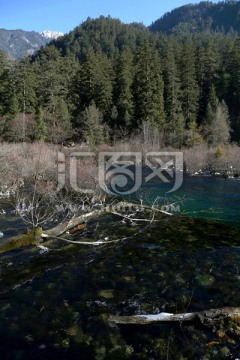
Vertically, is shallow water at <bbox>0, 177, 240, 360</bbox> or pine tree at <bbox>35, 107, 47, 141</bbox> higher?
pine tree at <bbox>35, 107, 47, 141</bbox>

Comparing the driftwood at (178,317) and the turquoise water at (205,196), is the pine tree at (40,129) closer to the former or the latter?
the turquoise water at (205,196)

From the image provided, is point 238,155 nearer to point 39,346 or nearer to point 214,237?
point 214,237

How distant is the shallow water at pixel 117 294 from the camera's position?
4660 mm

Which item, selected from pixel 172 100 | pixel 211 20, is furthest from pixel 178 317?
pixel 211 20

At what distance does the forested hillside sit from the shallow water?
28339 mm

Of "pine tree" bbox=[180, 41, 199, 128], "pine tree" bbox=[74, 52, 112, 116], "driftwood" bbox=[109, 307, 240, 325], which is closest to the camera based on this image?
"driftwood" bbox=[109, 307, 240, 325]

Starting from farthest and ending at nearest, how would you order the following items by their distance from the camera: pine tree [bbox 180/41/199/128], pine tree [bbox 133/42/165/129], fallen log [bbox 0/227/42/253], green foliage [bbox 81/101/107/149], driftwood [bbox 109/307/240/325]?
pine tree [bbox 180/41/199/128]
pine tree [bbox 133/42/165/129]
green foliage [bbox 81/101/107/149]
fallen log [bbox 0/227/42/253]
driftwood [bbox 109/307/240/325]

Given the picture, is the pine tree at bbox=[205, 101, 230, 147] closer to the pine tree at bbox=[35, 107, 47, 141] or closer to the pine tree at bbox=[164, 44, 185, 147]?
the pine tree at bbox=[164, 44, 185, 147]

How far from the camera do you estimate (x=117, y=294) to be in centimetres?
624

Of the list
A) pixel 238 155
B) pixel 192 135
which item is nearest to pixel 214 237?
pixel 238 155

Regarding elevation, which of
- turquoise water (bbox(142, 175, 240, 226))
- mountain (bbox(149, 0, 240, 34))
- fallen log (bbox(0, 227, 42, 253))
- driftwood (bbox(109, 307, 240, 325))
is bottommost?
turquoise water (bbox(142, 175, 240, 226))

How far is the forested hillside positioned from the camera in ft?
130

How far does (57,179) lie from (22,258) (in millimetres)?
9930

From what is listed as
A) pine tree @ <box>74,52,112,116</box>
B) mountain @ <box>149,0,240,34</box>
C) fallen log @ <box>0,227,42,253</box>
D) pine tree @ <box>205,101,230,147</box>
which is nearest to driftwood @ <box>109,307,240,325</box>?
fallen log @ <box>0,227,42,253</box>
